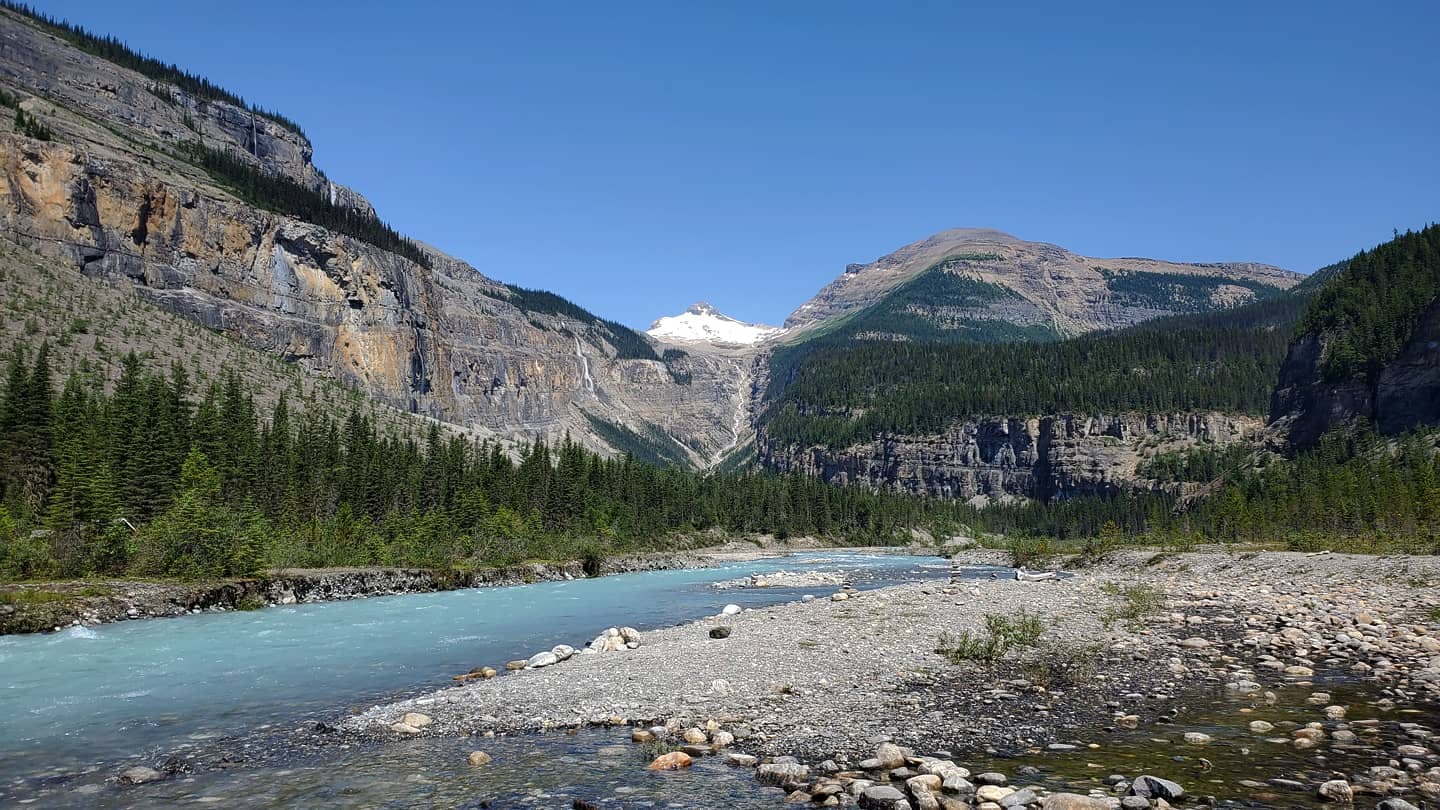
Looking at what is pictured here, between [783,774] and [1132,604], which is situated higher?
[783,774]

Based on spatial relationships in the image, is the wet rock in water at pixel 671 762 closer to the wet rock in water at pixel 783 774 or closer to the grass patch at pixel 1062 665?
the wet rock in water at pixel 783 774

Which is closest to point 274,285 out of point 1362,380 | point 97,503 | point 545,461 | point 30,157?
point 30,157

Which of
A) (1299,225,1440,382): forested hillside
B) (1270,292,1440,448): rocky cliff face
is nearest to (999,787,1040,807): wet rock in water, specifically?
(1270,292,1440,448): rocky cliff face

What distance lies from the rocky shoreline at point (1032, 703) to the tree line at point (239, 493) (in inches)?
1413

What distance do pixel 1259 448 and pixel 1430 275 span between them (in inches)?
1579

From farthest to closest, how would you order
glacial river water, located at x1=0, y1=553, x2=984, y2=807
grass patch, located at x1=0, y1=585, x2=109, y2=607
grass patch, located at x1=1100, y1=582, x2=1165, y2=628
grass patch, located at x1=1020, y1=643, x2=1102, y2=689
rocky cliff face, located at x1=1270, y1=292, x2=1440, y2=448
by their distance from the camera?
rocky cliff face, located at x1=1270, y1=292, x2=1440, y2=448, grass patch, located at x1=0, y1=585, x2=109, y2=607, grass patch, located at x1=1100, y1=582, x2=1165, y2=628, grass patch, located at x1=1020, y1=643, x2=1102, y2=689, glacial river water, located at x1=0, y1=553, x2=984, y2=807

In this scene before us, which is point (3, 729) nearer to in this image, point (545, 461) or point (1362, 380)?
point (545, 461)

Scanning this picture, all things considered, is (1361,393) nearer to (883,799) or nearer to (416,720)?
(883,799)

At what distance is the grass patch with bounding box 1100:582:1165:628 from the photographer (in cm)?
2905

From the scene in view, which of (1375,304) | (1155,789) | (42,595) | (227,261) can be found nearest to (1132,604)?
(1155,789)

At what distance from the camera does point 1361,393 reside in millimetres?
124875

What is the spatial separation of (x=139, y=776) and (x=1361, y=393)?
528 ft

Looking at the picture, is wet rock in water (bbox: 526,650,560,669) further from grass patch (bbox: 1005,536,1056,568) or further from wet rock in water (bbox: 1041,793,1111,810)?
grass patch (bbox: 1005,536,1056,568)

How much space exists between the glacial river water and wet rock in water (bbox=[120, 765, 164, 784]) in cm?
39
